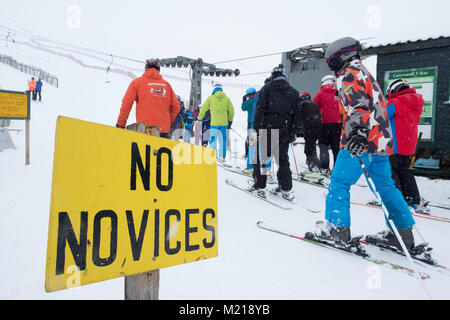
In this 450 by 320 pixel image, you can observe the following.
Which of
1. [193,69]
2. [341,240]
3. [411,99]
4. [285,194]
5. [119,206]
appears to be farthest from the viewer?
[193,69]

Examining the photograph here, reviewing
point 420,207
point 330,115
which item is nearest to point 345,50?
point 420,207

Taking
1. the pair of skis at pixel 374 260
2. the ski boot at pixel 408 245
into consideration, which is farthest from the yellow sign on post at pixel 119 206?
the ski boot at pixel 408 245

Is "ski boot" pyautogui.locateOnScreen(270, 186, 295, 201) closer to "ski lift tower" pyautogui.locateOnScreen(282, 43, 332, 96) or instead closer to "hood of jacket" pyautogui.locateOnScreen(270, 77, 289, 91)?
"hood of jacket" pyautogui.locateOnScreen(270, 77, 289, 91)

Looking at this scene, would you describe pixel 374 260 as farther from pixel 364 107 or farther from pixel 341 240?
pixel 364 107

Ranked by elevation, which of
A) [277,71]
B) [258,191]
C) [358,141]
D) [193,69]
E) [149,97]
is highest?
[193,69]

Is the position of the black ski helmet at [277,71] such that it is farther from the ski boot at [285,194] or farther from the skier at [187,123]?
the skier at [187,123]

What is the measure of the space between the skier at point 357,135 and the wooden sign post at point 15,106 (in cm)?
663

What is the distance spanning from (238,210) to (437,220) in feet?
9.94

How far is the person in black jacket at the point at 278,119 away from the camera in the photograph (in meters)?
4.48

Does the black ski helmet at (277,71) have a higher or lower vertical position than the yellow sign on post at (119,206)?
higher

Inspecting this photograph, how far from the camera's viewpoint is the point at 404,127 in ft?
14.0

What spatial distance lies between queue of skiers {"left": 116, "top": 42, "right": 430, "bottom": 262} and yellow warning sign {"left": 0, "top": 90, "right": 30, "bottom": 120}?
393 cm

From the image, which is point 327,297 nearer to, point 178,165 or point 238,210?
point 178,165

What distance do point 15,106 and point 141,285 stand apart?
6.88 metres
